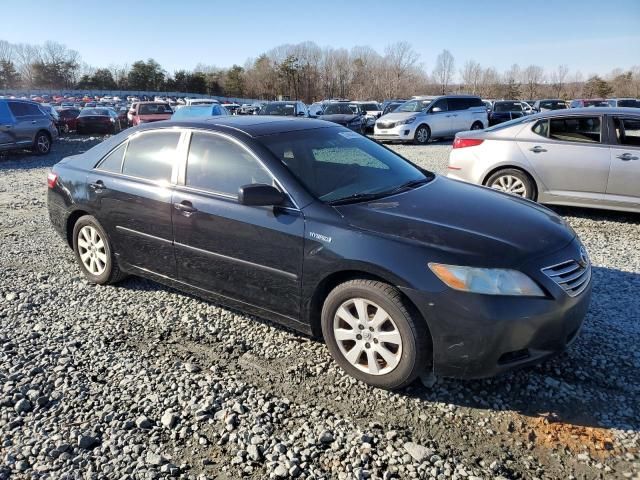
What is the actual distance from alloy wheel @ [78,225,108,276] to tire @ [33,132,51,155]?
13031mm

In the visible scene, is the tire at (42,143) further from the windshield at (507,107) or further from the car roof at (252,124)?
the windshield at (507,107)

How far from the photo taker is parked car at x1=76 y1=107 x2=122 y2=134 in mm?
22828

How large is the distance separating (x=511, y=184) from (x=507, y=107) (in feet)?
65.1

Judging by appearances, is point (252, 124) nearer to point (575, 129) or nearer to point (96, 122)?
point (575, 129)

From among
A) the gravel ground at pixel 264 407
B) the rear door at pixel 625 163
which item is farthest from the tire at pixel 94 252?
the rear door at pixel 625 163

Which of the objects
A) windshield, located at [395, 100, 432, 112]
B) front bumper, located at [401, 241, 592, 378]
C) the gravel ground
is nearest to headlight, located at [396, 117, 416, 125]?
windshield, located at [395, 100, 432, 112]

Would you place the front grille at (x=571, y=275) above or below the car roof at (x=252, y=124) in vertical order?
below

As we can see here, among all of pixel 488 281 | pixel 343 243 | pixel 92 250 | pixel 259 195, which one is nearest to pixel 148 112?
pixel 92 250

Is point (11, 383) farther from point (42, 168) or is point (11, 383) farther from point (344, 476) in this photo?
point (42, 168)

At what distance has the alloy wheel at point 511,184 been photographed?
7.00 meters

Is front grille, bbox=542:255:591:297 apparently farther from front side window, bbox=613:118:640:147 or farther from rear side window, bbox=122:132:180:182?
front side window, bbox=613:118:640:147

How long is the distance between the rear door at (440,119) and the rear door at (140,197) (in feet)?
50.8

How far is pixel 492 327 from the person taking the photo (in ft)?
8.77

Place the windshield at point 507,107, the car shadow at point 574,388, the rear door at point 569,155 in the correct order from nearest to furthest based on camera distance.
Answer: the car shadow at point 574,388 → the rear door at point 569,155 → the windshield at point 507,107
